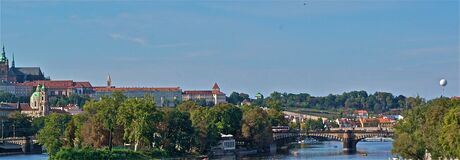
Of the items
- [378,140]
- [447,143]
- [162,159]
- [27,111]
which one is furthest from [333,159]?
[27,111]

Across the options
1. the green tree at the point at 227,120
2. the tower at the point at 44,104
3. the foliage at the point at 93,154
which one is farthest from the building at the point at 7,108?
the foliage at the point at 93,154

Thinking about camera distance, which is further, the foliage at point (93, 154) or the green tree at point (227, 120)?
the green tree at point (227, 120)

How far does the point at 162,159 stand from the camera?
76.1 metres

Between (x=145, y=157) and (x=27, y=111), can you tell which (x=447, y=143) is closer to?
(x=145, y=157)

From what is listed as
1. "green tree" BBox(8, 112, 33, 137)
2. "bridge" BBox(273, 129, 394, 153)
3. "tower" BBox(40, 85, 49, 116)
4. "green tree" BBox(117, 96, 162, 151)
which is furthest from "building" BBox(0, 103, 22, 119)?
"green tree" BBox(117, 96, 162, 151)

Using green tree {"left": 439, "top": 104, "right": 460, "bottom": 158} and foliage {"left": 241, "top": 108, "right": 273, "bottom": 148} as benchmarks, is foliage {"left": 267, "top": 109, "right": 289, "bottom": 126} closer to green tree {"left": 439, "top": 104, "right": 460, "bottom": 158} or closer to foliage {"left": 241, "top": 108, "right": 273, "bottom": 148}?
foliage {"left": 241, "top": 108, "right": 273, "bottom": 148}


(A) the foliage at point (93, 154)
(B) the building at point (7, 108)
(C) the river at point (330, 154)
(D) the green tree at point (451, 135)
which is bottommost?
(C) the river at point (330, 154)

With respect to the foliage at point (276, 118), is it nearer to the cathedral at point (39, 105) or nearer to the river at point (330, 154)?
the river at point (330, 154)

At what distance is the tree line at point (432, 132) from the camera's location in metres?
53.6

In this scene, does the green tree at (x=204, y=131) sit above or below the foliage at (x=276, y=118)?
below

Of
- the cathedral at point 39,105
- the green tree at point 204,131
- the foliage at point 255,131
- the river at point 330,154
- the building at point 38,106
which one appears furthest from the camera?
the building at point 38,106

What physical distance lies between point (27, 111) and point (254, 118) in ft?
262

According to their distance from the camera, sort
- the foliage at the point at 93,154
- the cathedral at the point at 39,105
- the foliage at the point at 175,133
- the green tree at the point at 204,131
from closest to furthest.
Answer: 1. the foliage at the point at 93,154
2. the foliage at the point at 175,133
3. the green tree at the point at 204,131
4. the cathedral at the point at 39,105

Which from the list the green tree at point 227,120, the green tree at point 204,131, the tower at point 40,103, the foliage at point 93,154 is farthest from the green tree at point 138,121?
the tower at point 40,103
